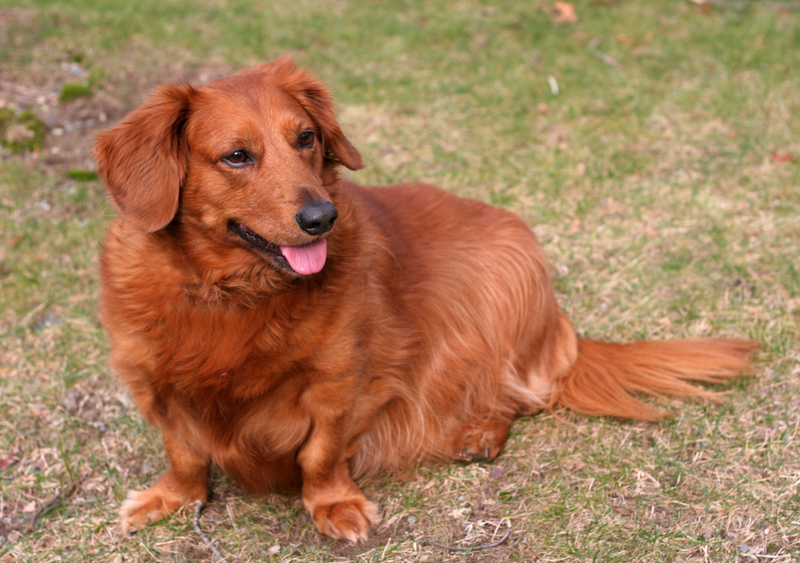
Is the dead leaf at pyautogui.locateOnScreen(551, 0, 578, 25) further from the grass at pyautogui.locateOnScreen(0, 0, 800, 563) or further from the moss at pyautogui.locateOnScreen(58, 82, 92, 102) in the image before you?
the moss at pyautogui.locateOnScreen(58, 82, 92, 102)

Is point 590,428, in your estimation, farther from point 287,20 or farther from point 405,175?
point 287,20

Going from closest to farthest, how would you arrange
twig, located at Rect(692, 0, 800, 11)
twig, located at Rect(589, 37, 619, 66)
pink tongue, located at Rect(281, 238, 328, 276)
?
1. pink tongue, located at Rect(281, 238, 328, 276)
2. twig, located at Rect(589, 37, 619, 66)
3. twig, located at Rect(692, 0, 800, 11)

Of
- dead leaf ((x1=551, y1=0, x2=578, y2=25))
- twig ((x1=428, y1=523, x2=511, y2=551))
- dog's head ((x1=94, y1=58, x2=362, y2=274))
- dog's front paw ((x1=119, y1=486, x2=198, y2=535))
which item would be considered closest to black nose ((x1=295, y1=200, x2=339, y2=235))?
dog's head ((x1=94, y1=58, x2=362, y2=274))

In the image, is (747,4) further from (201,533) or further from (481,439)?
(201,533)

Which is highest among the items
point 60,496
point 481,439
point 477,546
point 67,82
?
point 67,82

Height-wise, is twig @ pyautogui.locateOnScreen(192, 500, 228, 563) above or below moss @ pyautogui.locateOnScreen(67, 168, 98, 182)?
below

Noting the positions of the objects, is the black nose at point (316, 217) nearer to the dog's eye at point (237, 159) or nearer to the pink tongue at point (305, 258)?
the pink tongue at point (305, 258)

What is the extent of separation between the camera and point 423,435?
332 centimetres

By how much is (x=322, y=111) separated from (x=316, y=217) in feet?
2.17

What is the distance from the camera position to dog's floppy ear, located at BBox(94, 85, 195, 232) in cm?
249

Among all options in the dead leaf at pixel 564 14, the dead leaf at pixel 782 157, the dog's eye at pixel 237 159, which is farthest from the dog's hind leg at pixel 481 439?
the dead leaf at pixel 564 14

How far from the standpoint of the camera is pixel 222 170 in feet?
8.38

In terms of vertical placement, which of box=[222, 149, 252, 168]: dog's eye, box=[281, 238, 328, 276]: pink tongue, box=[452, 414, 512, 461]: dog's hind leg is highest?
box=[222, 149, 252, 168]: dog's eye

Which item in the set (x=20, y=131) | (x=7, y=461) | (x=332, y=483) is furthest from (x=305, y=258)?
(x=20, y=131)
